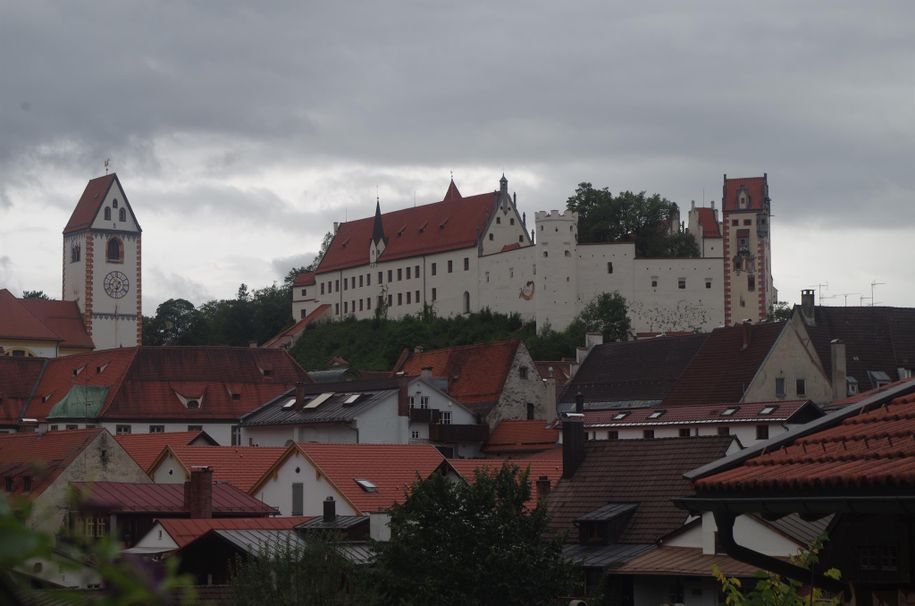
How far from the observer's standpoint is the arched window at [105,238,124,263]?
445 ft

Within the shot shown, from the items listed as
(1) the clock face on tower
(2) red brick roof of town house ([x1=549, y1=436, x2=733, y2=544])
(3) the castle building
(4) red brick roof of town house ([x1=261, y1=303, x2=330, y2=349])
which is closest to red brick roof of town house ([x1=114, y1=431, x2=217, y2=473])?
(2) red brick roof of town house ([x1=549, y1=436, x2=733, y2=544])

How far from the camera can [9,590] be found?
2105mm

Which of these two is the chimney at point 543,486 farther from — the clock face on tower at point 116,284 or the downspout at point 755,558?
the clock face on tower at point 116,284

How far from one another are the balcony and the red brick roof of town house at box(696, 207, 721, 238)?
8747cm

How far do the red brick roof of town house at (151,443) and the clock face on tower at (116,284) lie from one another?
A: 7264cm

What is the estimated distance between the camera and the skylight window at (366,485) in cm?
4309

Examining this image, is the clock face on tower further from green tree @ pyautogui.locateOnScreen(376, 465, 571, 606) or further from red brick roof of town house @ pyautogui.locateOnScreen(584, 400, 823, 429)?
green tree @ pyautogui.locateOnScreen(376, 465, 571, 606)

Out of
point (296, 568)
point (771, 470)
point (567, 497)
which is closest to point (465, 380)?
point (567, 497)

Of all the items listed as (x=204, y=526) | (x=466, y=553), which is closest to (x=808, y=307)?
(x=204, y=526)

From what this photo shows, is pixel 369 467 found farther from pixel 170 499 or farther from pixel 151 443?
pixel 151 443

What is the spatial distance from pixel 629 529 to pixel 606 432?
3626 cm

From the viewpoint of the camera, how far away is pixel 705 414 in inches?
2665

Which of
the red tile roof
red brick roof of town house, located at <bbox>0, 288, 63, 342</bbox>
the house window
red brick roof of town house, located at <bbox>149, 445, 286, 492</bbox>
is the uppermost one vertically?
the red tile roof

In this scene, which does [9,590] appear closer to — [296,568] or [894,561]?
[894,561]
